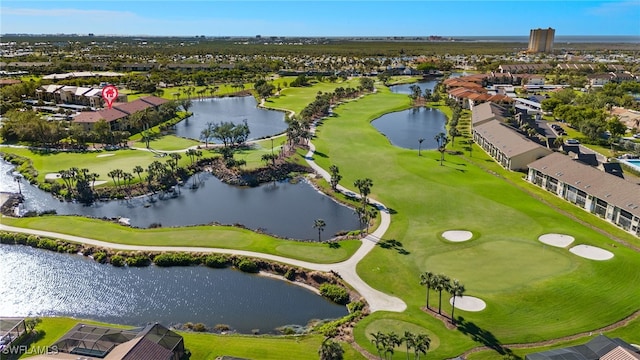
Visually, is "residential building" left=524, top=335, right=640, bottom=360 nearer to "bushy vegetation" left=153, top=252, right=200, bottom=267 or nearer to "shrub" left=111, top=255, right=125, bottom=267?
"bushy vegetation" left=153, top=252, right=200, bottom=267

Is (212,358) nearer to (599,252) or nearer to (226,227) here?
(226,227)

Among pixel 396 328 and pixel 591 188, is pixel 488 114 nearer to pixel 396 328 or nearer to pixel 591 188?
pixel 591 188

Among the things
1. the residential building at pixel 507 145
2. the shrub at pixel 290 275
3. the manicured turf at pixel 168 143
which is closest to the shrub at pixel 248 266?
the shrub at pixel 290 275

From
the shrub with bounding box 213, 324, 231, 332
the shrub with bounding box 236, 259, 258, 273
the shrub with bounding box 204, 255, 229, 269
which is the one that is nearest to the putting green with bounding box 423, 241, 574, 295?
the shrub with bounding box 236, 259, 258, 273

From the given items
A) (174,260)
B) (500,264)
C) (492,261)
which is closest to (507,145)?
(492,261)

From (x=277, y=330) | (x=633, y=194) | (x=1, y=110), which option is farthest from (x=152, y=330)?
(x=1, y=110)

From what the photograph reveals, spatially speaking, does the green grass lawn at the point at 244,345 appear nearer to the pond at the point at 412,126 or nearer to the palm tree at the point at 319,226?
the palm tree at the point at 319,226

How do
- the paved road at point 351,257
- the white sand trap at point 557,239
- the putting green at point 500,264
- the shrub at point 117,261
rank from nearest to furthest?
the paved road at point 351,257, the putting green at point 500,264, the shrub at point 117,261, the white sand trap at point 557,239
